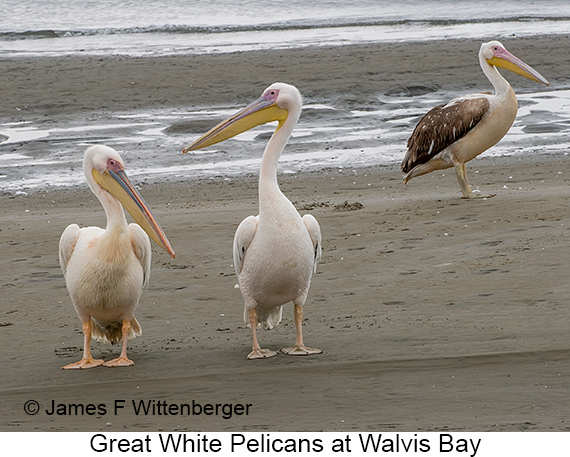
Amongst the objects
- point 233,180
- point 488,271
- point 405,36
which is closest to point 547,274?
point 488,271

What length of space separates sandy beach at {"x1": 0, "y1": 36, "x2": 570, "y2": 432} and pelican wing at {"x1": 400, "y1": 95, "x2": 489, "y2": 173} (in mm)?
385

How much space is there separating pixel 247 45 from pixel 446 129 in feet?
51.0

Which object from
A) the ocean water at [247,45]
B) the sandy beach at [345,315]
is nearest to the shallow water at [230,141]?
the ocean water at [247,45]

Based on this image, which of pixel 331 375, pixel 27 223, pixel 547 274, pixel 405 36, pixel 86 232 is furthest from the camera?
pixel 405 36

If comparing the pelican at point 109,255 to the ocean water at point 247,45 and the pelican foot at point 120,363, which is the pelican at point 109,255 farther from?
the ocean water at point 247,45

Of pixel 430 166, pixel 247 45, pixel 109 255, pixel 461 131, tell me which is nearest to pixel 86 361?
pixel 109 255

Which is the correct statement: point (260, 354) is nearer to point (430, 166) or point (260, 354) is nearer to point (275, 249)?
point (275, 249)

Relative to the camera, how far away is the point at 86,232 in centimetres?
496

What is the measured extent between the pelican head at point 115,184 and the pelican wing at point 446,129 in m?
4.89

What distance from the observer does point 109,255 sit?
187 inches

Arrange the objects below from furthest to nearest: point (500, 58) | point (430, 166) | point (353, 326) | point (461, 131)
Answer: point (500, 58), point (430, 166), point (461, 131), point (353, 326)

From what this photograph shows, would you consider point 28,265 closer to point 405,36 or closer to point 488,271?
point 488,271

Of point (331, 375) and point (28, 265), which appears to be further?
point (28, 265)

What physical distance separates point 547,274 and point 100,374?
9.01 ft
